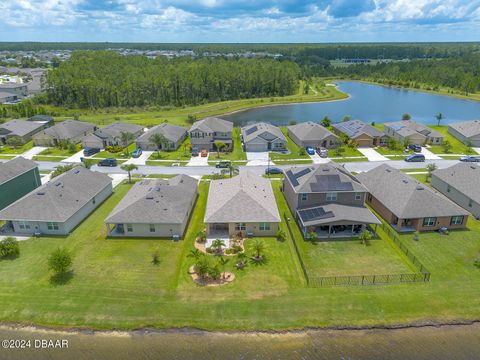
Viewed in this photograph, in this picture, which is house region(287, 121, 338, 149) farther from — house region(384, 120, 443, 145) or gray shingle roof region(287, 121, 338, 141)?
house region(384, 120, 443, 145)

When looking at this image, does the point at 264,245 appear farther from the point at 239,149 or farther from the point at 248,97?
the point at 248,97

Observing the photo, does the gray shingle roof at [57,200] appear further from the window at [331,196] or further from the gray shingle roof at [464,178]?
the gray shingle roof at [464,178]

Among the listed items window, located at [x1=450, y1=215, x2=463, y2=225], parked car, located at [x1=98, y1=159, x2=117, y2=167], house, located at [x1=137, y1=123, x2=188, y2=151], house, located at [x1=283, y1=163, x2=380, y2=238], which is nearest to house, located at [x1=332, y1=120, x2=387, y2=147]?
house, located at [x1=283, y1=163, x2=380, y2=238]

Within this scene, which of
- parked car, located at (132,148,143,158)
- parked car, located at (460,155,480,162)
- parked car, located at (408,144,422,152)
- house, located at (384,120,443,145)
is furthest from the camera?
house, located at (384,120,443,145)

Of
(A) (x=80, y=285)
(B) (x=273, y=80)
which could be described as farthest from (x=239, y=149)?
(B) (x=273, y=80)

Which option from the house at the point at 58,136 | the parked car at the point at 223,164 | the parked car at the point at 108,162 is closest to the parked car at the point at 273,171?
the parked car at the point at 223,164

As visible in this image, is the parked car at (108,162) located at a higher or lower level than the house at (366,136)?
lower
